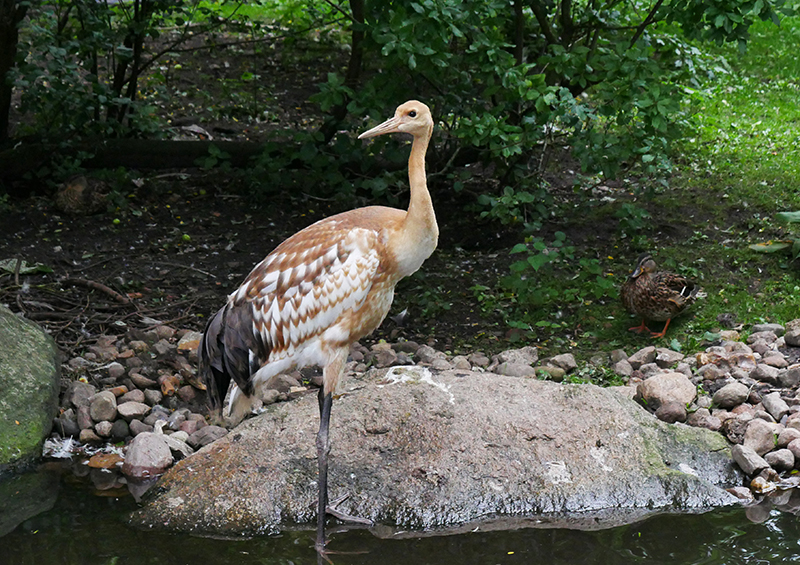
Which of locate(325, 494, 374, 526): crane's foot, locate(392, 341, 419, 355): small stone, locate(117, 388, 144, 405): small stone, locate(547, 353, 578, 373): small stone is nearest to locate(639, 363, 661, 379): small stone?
locate(547, 353, 578, 373): small stone

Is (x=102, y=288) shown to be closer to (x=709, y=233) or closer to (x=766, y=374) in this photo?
(x=766, y=374)

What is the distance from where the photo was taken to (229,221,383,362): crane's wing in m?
4.46

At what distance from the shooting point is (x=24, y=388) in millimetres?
5258

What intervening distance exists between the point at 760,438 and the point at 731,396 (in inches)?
17.2

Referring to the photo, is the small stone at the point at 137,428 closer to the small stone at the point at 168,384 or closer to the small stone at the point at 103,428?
the small stone at the point at 103,428

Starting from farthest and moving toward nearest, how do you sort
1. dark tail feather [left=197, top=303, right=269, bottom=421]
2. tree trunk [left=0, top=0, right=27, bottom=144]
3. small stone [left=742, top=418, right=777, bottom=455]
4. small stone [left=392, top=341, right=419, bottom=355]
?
tree trunk [left=0, top=0, right=27, bottom=144]
small stone [left=392, top=341, right=419, bottom=355]
small stone [left=742, top=418, right=777, bottom=455]
dark tail feather [left=197, top=303, right=269, bottom=421]

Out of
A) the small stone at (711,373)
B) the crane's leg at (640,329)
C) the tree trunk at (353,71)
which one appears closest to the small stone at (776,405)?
the small stone at (711,373)

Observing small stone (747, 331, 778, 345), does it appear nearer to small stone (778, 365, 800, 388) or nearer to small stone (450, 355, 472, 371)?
small stone (778, 365, 800, 388)

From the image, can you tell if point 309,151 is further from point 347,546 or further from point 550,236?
point 347,546

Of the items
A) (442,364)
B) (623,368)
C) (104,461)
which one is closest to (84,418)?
(104,461)

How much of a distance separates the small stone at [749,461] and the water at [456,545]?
257 millimetres

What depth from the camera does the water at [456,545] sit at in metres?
4.26

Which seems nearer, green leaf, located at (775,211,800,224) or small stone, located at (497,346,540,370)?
small stone, located at (497,346,540,370)

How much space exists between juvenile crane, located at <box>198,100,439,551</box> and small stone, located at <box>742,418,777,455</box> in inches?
84.5
